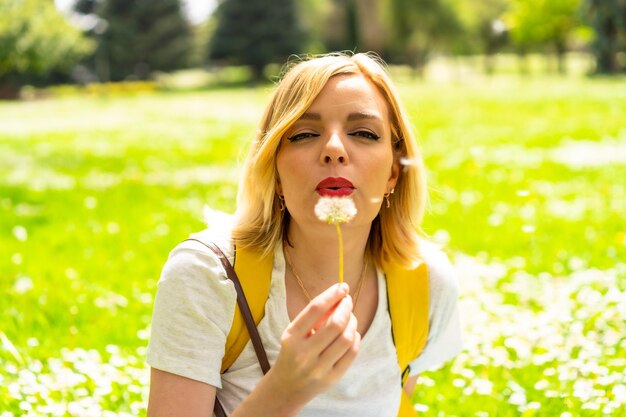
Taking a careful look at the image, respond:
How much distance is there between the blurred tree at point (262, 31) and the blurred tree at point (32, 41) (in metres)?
10.4

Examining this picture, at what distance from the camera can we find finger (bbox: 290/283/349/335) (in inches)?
67.0

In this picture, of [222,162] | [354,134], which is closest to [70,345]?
[354,134]

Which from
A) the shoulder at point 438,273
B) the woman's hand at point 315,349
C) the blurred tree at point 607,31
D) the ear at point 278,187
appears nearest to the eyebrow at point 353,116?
the ear at point 278,187

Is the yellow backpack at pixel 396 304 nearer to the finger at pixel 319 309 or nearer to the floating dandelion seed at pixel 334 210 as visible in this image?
the floating dandelion seed at pixel 334 210

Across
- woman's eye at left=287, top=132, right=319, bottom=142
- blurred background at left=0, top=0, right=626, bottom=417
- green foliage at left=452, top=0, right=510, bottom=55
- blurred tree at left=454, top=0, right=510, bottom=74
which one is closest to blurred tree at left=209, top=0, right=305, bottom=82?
green foliage at left=452, top=0, right=510, bottom=55

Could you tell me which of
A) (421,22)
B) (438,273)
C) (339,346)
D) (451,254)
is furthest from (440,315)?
(421,22)

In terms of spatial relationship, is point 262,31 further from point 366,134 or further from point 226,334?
point 226,334

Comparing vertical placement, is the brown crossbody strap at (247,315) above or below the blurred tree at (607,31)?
below

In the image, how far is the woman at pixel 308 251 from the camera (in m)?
2.19

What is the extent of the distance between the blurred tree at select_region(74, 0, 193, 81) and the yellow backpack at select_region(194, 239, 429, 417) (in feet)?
187

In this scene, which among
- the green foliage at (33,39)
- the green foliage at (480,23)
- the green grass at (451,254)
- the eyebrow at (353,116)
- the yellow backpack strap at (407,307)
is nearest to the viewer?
the eyebrow at (353,116)

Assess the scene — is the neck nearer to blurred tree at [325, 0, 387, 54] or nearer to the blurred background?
the blurred background

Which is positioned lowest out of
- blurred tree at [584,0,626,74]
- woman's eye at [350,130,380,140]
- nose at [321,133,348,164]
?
nose at [321,133,348,164]

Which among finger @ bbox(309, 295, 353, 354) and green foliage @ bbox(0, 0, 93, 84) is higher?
green foliage @ bbox(0, 0, 93, 84)
